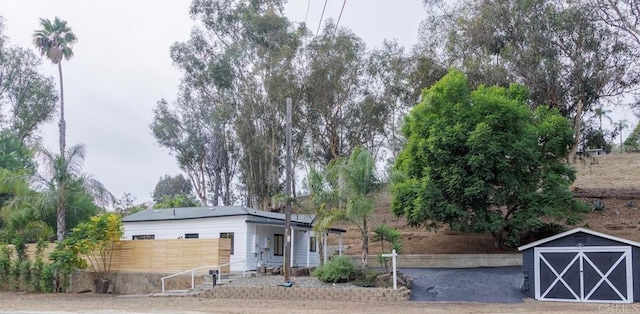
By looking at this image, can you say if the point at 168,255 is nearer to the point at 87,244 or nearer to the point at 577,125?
the point at 87,244

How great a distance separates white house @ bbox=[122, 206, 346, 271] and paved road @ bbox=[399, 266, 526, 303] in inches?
254

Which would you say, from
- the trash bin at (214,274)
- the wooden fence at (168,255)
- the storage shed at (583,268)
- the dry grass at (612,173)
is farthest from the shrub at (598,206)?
the trash bin at (214,274)

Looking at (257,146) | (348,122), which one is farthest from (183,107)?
(348,122)

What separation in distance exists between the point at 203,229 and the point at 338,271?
9091 mm

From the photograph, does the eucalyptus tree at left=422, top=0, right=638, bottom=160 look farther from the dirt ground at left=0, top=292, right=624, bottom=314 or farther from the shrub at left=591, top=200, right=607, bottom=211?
the dirt ground at left=0, top=292, right=624, bottom=314

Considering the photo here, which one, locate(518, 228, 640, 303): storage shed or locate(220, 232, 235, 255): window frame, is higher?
locate(220, 232, 235, 255): window frame

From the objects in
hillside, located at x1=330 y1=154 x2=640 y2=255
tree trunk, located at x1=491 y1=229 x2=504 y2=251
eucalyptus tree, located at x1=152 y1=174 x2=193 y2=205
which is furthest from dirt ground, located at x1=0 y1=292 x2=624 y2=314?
eucalyptus tree, located at x1=152 y1=174 x2=193 y2=205

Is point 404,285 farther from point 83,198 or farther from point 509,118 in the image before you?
point 83,198

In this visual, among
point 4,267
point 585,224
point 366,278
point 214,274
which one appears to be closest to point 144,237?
point 4,267

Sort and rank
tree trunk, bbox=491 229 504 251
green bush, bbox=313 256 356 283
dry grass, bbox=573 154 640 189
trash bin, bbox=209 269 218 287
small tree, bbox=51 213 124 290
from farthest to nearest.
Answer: dry grass, bbox=573 154 640 189
tree trunk, bbox=491 229 504 251
small tree, bbox=51 213 124 290
trash bin, bbox=209 269 218 287
green bush, bbox=313 256 356 283

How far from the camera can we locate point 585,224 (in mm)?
37781

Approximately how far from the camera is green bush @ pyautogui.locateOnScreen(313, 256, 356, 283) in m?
25.1

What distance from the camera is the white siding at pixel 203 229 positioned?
98.6ft

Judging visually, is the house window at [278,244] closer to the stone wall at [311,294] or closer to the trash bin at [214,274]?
the trash bin at [214,274]
